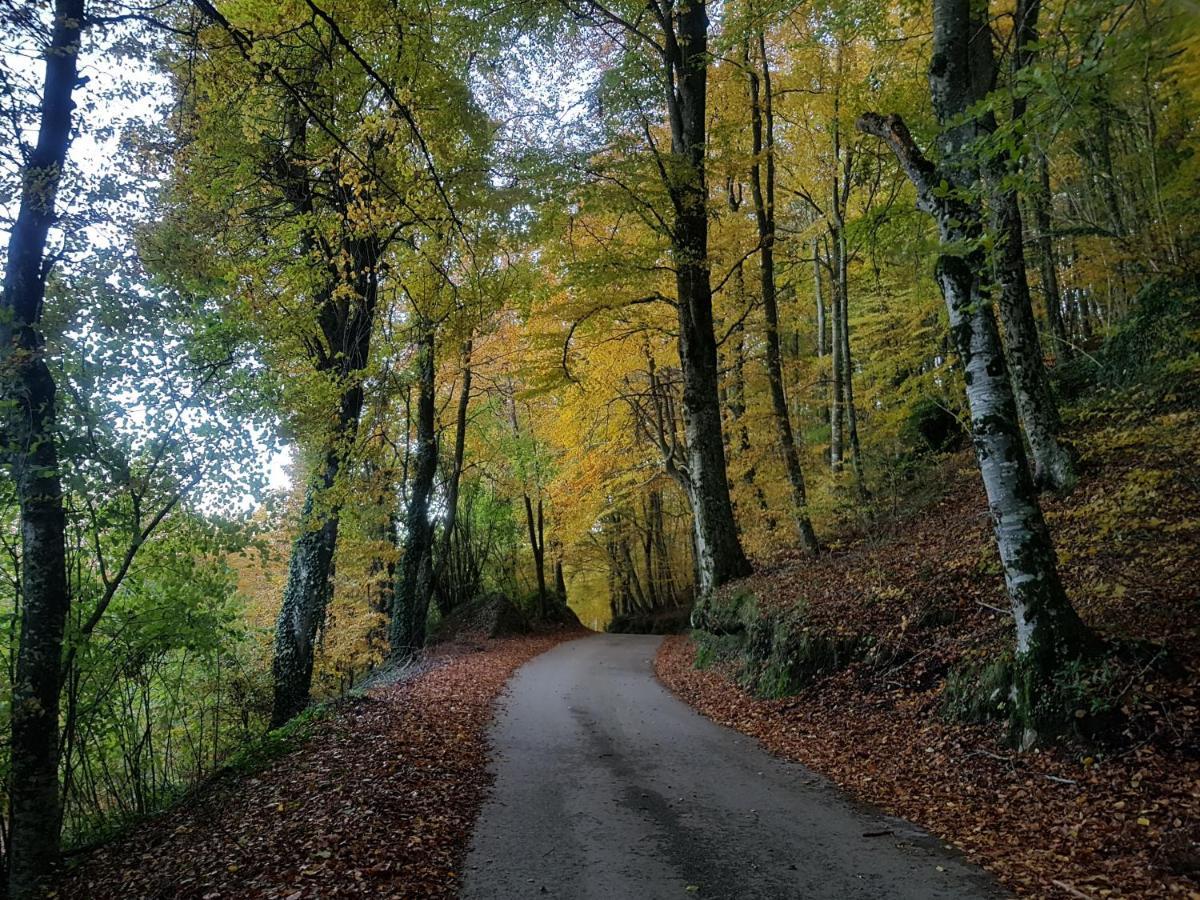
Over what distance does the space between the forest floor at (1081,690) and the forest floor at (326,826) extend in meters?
3.56

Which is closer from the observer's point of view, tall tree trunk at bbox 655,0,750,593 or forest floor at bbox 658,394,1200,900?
forest floor at bbox 658,394,1200,900

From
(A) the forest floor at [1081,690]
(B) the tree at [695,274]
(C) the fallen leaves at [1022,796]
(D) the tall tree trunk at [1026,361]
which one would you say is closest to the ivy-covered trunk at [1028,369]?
(D) the tall tree trunk at [1026,361]

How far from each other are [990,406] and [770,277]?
9211 mm

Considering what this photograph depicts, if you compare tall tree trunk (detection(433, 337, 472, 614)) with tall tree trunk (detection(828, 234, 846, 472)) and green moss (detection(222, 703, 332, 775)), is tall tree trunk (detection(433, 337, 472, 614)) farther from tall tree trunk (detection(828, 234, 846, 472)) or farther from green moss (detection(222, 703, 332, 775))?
tall tree trunk (detection(828, 234, 846, 472))

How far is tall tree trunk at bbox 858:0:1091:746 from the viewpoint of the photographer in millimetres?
5480

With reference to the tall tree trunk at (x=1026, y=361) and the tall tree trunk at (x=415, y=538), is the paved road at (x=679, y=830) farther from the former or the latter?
the tall tree trunk at (x=415, y=538)

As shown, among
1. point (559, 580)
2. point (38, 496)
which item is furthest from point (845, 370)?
point (559, 580)

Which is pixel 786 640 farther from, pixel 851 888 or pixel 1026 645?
pixel 851 888

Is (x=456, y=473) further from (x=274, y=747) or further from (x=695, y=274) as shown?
(x=274, y=747)

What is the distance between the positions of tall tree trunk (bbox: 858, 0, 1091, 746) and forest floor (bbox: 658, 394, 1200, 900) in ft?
1.38

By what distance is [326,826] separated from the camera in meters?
5.06

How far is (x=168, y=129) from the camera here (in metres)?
6.45

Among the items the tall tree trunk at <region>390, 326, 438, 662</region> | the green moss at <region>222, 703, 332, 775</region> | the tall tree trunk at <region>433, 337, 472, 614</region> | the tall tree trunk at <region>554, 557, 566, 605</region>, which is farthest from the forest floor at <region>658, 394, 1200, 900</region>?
the tall tree trunk at <region>554, 557, 566, 605</region>

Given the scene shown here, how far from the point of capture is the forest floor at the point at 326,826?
4371mm
